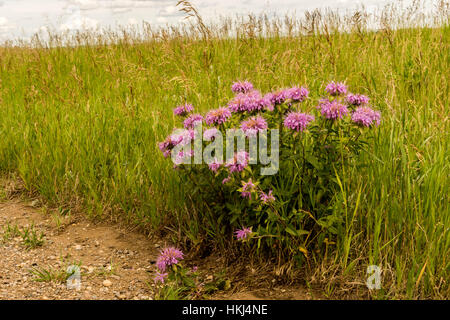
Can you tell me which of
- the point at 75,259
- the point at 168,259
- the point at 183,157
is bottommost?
the point at 75,259

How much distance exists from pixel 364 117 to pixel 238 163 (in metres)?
0.73

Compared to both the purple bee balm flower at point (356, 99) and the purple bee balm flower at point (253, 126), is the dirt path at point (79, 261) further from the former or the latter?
the purple bee balm flower at point (356, 99)

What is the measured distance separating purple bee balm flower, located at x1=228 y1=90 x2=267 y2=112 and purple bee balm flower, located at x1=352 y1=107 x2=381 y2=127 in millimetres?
503

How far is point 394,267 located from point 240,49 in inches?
172

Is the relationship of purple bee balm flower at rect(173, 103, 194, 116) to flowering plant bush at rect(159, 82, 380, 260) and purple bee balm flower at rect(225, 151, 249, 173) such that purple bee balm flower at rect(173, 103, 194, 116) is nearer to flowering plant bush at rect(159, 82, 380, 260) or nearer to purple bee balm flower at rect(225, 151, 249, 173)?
flowering plant bush at rect(159, 82, 380, 260)

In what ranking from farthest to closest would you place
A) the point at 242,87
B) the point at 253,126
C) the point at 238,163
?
the point at 242,87
the point at 253,126
the point at 238,163

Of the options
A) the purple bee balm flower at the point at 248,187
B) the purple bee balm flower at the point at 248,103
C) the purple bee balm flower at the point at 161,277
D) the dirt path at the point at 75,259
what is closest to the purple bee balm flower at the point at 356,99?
the purple bee balm flower at the point at 248,103

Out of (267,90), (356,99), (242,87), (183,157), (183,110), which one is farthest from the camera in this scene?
(267,90)

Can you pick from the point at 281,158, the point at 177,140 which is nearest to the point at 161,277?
the point at 177,140

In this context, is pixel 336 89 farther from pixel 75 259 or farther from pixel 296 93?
pixel 75 259

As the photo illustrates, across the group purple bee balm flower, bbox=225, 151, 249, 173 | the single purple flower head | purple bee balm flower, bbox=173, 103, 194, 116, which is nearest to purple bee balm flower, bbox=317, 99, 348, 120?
the single purple flower head

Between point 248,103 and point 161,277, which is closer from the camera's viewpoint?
point 248,103

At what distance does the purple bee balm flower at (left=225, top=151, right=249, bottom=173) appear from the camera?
2086mm

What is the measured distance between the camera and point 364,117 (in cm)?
216
